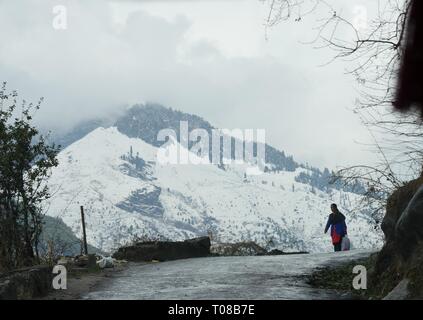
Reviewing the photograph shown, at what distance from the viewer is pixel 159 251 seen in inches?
888

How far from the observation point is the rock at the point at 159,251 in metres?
22.3

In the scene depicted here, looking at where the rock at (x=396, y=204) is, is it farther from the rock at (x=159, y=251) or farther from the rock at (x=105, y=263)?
the rock at (x=159, y=251)

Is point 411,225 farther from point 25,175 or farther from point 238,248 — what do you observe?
point 238,248

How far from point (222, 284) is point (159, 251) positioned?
11.9m

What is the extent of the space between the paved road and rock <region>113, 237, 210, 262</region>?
285 inches

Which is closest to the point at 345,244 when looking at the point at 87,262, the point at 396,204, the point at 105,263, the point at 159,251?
the point at 159,251

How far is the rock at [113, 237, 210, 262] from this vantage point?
2228 cm

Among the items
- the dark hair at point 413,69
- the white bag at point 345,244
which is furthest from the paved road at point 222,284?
the white bag at point 345,244

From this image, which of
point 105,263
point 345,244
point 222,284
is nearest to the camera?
point 222,284

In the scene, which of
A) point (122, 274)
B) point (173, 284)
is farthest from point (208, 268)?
point (173, 284)

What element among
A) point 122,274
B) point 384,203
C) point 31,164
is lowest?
point 122,274
